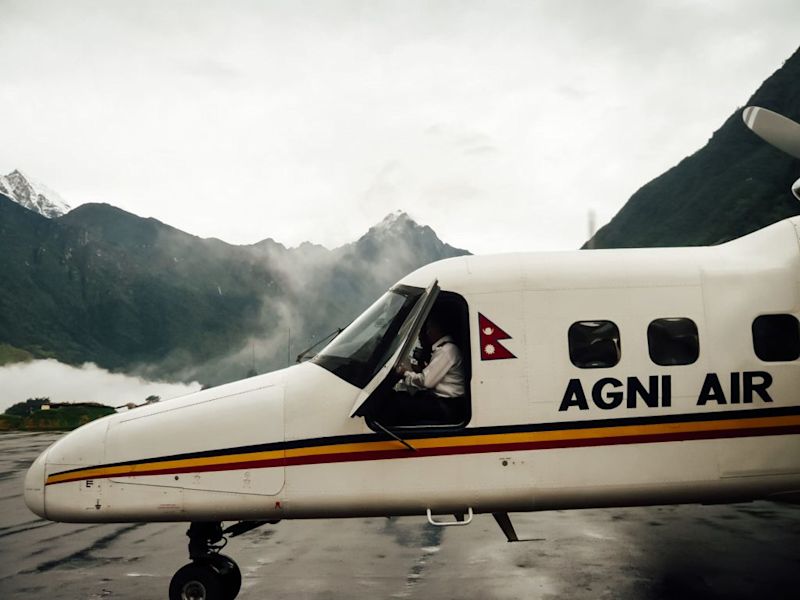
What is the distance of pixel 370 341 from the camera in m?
6.45

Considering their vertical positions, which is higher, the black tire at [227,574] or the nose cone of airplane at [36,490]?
the nose cone of airplane at [36,490]

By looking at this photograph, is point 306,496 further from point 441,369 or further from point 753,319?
point 753,319

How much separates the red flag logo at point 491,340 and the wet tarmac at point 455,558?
297cm

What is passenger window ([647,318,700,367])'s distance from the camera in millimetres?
6246

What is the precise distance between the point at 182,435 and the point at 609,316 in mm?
3991

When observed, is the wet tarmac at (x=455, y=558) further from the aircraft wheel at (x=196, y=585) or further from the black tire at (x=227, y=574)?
the aircraft wheel at (x=196, y=585)

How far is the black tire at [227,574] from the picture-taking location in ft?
21.2

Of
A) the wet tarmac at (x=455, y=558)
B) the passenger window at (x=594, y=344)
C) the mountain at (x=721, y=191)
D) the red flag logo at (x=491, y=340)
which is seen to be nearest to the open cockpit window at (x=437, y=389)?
the red flag logo at (x=491, y=340)

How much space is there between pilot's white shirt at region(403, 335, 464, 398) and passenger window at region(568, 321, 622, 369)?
103 cm

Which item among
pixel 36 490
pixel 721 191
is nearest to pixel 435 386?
pixel 36 490

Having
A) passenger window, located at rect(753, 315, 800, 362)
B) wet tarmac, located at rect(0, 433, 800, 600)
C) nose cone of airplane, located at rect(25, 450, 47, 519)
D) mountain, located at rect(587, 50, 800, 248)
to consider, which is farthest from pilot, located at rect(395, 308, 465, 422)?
mountain, located at rect(587, 50, 800, 248)

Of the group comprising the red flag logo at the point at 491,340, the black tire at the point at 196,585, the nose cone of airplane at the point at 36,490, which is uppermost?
the red flag logo at the point at 491,340

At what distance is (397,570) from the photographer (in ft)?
28.9

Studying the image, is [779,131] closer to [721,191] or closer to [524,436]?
[524,436]
